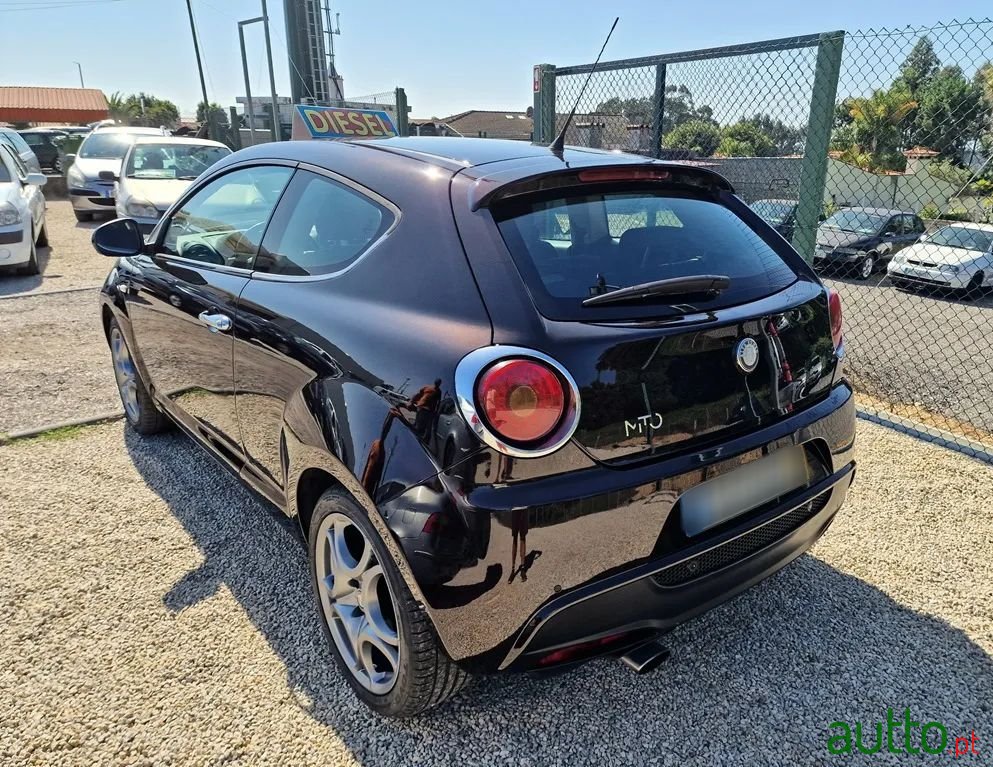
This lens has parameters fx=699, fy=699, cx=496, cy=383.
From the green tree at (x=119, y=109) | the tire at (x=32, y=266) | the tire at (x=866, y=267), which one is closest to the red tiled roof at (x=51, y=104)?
the green tree at (x=119, y=109)

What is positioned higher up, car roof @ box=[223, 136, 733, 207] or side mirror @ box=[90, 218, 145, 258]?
car roof @ box=[223, 136, 733, 207]

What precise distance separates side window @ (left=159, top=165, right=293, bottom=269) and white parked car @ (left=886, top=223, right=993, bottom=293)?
583 inches

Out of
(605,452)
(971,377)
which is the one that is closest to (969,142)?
(971,377)

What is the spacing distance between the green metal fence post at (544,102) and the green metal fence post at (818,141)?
7.86 feet

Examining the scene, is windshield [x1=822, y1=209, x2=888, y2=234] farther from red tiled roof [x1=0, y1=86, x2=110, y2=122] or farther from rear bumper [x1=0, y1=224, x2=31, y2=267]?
red tiled roof [x1=0, y1=86, x2=110, y2=122]

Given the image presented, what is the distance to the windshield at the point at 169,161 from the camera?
10734 mm

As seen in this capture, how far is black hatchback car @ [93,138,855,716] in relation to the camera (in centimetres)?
169

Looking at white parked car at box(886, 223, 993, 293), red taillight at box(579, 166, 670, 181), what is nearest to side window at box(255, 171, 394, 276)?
red taillight at box(579, 166, 670, 181)

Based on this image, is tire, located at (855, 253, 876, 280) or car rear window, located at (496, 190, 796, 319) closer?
car rear window, located at (496, 190, 796, 319)

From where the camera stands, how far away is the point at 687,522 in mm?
1894

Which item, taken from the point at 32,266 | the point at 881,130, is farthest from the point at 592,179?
the point at 881,130

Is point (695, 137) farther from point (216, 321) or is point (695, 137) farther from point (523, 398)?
point (523, 398)

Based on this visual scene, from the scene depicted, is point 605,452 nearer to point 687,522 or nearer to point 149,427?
point 687,522

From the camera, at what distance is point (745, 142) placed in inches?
229
